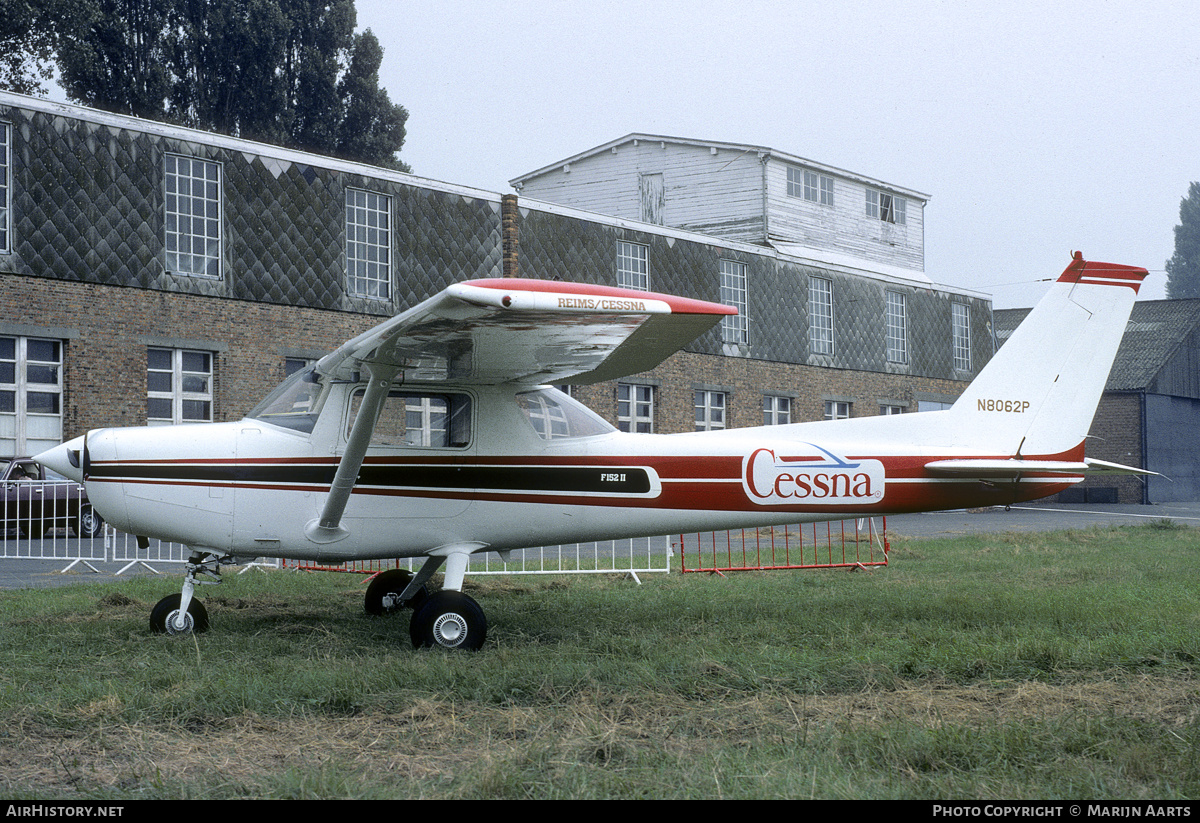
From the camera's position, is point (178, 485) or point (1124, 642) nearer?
point (1124, 642)

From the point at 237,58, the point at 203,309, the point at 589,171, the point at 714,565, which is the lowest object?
the point at 714,565

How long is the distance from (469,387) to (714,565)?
5.73 meters

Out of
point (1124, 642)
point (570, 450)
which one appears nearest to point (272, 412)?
point (570, 450)

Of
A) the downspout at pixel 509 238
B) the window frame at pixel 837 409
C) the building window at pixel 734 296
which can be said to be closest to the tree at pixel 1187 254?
the window frame at pixel 837 409

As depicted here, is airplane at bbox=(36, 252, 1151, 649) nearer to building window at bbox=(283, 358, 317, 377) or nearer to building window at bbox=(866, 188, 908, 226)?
building window at bbox=(283, 358, 317, 377)

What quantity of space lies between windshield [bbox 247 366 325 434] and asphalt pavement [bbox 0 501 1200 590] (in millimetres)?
4729

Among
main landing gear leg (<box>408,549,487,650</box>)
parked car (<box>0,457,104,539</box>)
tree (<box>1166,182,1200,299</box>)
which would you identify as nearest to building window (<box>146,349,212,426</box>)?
parked car (<box>0,457,104,539</box>)

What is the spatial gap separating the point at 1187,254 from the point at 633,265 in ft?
334

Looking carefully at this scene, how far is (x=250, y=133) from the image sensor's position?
42.2 metres

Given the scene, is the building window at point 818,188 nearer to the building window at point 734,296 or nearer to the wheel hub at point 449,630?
the building window at point 734,296

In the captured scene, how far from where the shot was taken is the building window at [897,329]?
112ft

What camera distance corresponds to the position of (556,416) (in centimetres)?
814
